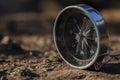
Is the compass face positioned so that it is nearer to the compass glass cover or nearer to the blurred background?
the compass glass cover

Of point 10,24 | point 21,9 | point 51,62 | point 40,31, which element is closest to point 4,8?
point 21,9

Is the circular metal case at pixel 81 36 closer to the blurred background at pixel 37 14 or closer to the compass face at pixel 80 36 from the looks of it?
the compass face at pixel 80 36

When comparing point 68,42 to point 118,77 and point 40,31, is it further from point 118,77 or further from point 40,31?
point 40,31

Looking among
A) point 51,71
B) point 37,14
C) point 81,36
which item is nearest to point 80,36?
point 81,36

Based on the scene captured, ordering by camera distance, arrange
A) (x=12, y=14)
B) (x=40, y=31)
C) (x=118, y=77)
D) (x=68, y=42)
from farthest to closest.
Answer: (x=12, y=14) → (x=40, y=31) → (x=68, y=42) → (x=118, y=77)

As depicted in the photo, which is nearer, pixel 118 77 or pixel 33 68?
pixel 118 77

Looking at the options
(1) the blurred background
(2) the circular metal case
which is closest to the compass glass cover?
(2) the circular metal case

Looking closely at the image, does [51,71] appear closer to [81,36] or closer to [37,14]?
[81,36]
